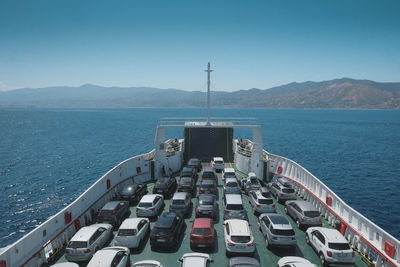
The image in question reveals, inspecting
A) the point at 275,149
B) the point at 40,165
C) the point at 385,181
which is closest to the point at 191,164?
the point at 385,181

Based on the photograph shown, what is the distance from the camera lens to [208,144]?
34625 millimetres

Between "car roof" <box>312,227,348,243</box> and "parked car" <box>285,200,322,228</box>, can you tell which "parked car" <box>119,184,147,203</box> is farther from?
"car roof" <box>312,227,348,243</box>

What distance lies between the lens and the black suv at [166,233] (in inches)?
468

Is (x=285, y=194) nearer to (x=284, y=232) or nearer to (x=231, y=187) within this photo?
(x=231, y=187)

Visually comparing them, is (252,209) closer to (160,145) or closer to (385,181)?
(160,145)

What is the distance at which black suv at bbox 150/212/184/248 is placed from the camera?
1189cm

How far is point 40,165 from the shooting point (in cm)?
4812

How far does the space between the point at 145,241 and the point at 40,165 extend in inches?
1746

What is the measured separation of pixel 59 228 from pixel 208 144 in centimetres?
2365

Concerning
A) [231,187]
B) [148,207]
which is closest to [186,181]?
[231,187]

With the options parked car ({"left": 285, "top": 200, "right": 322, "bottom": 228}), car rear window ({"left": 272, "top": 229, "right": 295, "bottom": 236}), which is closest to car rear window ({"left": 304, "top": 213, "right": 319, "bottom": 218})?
parked car ({"left": 285, "top": 200, "right": 322, "bottom": 228})

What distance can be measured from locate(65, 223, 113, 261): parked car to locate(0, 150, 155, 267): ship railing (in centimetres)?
126

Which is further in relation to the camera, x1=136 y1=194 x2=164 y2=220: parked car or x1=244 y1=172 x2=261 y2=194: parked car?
x1=244 y1=172 x2=261 y2=194: parked car

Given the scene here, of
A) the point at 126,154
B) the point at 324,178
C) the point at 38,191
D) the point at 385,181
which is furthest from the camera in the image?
the point at 126,154
